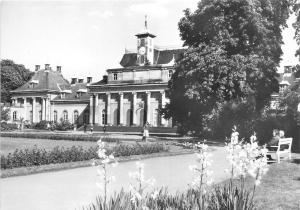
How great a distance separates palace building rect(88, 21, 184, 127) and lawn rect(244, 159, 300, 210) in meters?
41.9

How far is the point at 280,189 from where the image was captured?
10633mm

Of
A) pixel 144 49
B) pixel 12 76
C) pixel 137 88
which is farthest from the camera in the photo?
pixel 12 76

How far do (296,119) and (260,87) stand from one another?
3440 mm

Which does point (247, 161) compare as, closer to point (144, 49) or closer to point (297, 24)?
point (297, 24)

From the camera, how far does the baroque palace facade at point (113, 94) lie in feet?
193

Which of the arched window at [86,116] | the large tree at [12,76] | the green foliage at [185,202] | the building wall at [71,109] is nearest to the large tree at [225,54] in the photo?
the green foliage at [185,202]

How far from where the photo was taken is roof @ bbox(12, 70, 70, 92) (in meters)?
72.1

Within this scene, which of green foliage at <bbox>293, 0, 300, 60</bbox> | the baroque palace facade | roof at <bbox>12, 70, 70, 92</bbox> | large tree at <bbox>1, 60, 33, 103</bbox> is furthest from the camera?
roof at <bbox>12, 70, 70, 92</bbox>

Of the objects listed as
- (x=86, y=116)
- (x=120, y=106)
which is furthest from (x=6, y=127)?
(x=86, y=116)

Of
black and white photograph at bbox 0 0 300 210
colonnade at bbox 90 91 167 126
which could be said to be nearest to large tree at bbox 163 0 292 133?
black and white photograph at bbox 0 0 300 210

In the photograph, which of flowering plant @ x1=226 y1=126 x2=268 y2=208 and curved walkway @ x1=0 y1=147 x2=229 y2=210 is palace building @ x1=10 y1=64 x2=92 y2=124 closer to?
curved walkway @ x1=0 y1=147 x2=229 y2=210

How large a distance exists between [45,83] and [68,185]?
63.9 meters

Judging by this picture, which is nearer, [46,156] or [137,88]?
[46,156]

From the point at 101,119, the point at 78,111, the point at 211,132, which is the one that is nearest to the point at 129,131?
the point at 101,119
